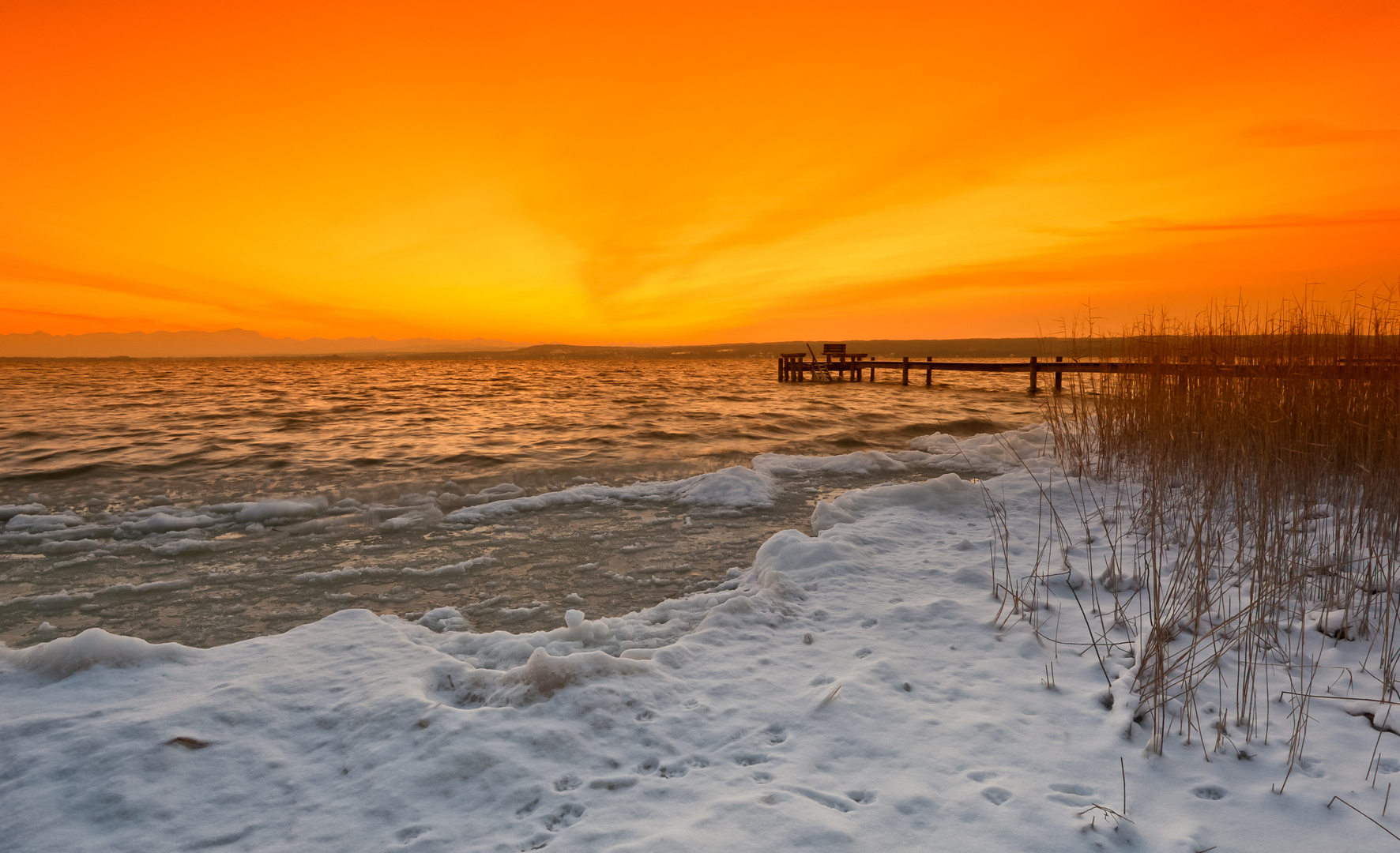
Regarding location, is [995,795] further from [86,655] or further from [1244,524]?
[86,655]

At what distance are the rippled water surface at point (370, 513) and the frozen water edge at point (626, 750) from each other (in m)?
1.10

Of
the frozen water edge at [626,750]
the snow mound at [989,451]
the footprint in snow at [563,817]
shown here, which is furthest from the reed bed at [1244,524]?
the footprint in snow at [563,817]

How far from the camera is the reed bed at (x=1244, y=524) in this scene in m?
2.59

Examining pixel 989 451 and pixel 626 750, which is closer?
pixel 626 750

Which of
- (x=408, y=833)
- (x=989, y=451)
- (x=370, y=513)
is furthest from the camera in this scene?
(x=989, y=451)

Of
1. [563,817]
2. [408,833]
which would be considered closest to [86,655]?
[408,833]

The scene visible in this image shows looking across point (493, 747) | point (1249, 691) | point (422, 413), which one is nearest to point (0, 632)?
point (493, 747)

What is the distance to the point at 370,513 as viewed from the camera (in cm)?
733

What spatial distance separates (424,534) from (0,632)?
3010 millimetres

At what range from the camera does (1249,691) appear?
265 centimetres

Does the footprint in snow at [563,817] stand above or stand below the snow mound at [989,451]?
below

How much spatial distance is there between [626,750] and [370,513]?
607 cm

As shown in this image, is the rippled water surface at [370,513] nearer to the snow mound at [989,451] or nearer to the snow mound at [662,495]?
the snow mound at [662,495]

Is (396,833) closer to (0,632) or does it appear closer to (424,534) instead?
(0,632)
